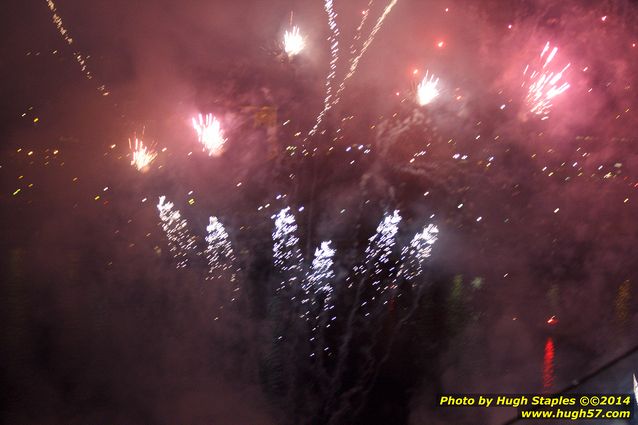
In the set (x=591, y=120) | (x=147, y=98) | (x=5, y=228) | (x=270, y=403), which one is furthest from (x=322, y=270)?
(x=591, y=120)

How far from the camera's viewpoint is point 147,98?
12.3ft

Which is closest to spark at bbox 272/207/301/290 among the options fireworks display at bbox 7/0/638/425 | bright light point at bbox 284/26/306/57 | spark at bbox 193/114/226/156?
fireworks display at bbox 7/0/638/425

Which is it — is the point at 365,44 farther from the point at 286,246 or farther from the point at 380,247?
the point at 286,246

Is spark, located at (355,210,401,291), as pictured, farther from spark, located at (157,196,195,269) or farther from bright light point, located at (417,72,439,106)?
spark, located at (157,196,195,269)

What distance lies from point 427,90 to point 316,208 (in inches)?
55.5

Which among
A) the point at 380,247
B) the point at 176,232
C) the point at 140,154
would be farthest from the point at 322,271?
the point at 140,154

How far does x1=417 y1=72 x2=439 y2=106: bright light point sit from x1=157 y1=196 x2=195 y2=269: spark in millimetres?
2181

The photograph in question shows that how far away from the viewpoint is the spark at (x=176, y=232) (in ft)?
11.5

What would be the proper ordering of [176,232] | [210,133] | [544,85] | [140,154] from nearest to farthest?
[176,232] < [140,154] < [210,133] < [544,85]

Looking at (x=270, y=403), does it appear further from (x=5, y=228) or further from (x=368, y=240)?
(x=5, y=228)

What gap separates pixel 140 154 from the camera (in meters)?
3.74

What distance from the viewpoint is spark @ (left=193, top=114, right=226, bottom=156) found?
3842mm

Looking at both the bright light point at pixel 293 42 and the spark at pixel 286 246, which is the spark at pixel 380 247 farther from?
the bright light point at pixel 293 42

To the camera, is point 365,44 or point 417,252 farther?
point 365,44
